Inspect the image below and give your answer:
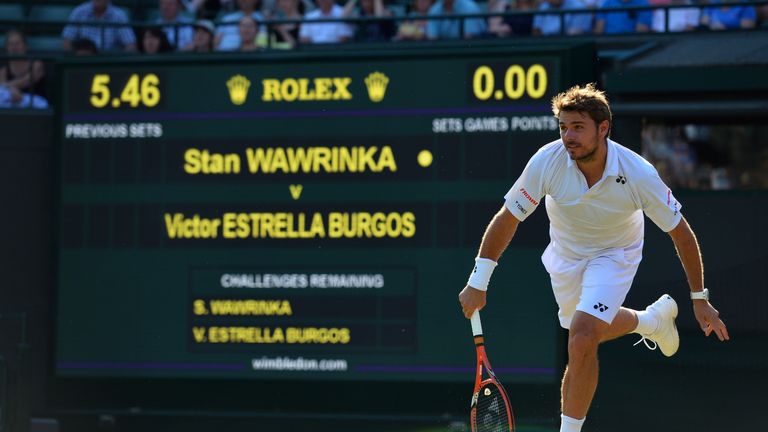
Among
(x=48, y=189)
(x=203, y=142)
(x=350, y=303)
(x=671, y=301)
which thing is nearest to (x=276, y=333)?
(x=350, y=303)

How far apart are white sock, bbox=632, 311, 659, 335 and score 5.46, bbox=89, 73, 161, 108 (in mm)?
3621

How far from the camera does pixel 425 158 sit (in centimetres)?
923

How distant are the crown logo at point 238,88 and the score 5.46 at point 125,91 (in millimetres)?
493

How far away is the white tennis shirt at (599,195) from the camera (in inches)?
278

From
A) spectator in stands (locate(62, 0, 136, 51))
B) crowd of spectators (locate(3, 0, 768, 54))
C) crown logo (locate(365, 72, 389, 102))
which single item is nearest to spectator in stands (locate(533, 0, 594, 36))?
crowd of spectators (locate(3, 0, 768, 54))

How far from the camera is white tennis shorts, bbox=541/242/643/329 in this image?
7.10 m

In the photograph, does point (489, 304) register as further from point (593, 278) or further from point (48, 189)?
point (48, 189)

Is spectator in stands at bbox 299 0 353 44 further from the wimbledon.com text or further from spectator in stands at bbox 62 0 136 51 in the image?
the wimbledon.com text

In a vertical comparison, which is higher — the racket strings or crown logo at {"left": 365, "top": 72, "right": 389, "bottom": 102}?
crown logo at {"left": 365, "top": 72, "right": 389, "bottom": 102}

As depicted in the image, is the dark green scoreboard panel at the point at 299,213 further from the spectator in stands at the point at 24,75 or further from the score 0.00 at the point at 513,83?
the spectator in stands at the point at 24,75

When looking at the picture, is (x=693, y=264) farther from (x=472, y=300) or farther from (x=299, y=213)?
(x=299, y=213)

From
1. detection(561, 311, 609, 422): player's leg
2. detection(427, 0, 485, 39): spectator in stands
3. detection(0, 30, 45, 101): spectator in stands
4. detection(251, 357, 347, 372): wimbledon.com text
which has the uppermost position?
detection(427, 0, 485, 39): spectator in stands

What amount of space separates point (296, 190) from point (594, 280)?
2790 mm

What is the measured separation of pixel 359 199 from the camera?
9336mm
